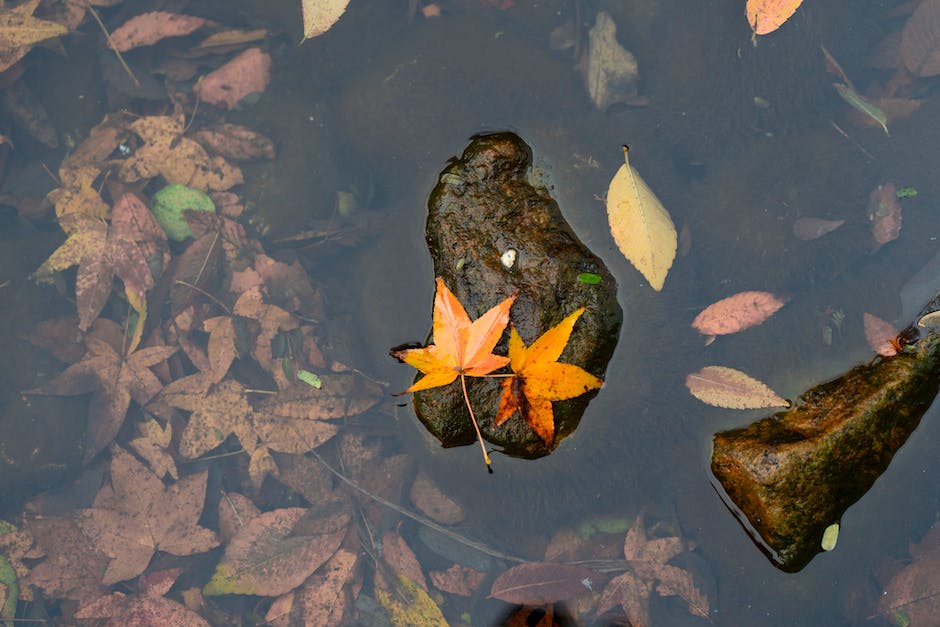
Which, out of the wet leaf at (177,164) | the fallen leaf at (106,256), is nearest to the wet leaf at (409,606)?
the fallen leaf at (106,256)

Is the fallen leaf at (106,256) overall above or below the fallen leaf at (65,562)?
above

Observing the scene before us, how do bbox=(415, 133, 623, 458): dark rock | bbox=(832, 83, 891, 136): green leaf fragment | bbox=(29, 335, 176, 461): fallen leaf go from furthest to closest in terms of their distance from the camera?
bbox=(29, 335, 176, 461): fallen leaf → bbox=(832, 83, 891, 136): green leaf fragment → bbox=(415, 133, 623, 458): dark rock

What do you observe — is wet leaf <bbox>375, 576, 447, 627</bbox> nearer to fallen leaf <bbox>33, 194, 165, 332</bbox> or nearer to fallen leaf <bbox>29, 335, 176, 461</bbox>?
fallen leaf <bbox>29, 335, 176, 461</bbox>

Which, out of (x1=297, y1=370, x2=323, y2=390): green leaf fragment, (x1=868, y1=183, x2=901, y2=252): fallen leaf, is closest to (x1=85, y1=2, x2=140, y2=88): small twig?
(x1=297, y1=370, x2=323, y2=390): green leaf fragment

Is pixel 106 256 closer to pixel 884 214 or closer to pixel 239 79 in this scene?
pixel 239 79

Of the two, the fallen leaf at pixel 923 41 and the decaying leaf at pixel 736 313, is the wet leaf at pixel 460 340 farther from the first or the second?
the fallen leaf at pixel 923 41

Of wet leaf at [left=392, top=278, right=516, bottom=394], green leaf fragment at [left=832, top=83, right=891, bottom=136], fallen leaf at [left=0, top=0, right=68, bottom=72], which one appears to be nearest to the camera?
wet leaf at [left=392, top=278, right=516, bottom=394]

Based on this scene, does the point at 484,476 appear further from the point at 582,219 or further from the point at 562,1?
the point at 562,1
